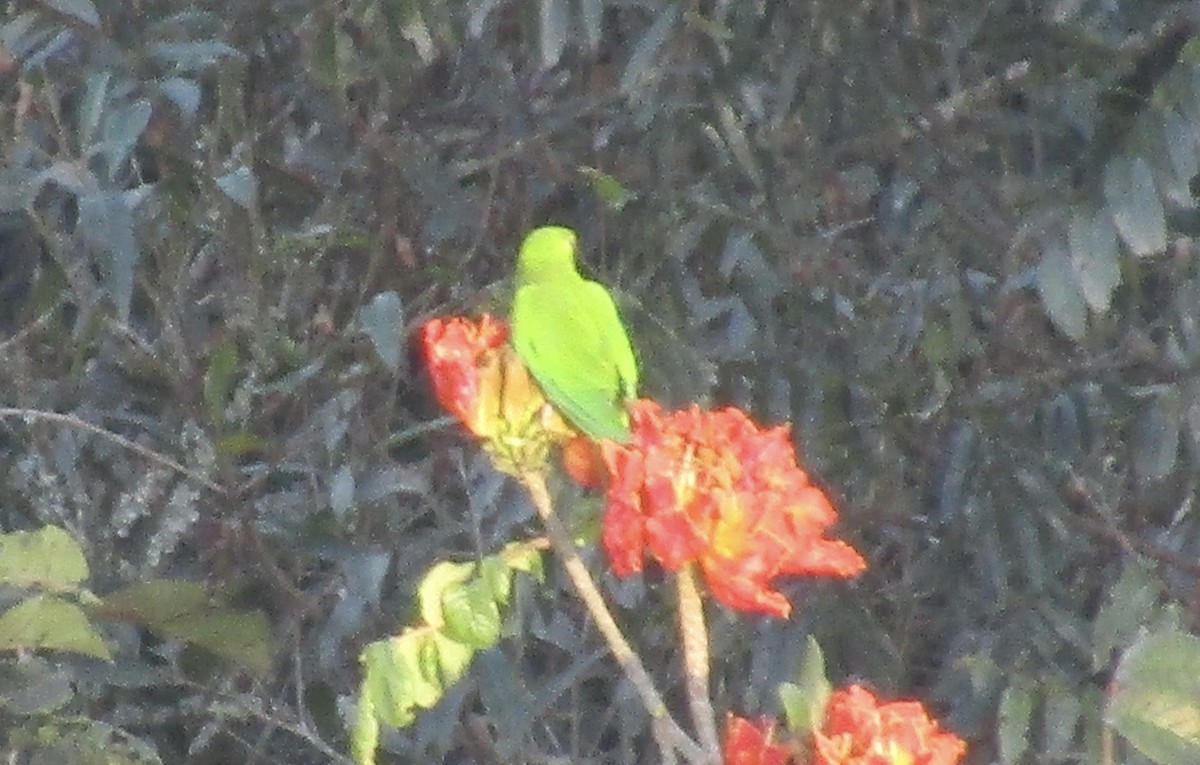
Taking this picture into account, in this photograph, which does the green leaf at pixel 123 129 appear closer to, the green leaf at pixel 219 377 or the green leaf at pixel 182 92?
the green leaf at pixel 182 92

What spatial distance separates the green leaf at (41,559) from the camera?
38.2 inches

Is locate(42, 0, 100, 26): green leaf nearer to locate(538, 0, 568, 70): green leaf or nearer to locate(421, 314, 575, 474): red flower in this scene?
locate(538, 0, 568, 70): green leaf

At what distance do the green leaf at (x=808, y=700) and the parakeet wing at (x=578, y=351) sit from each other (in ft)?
0.51

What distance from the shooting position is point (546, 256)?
1138 mm

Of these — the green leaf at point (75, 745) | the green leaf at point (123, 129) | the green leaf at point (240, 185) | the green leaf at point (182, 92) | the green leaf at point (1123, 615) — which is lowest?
the green leaf at point (75, 745)

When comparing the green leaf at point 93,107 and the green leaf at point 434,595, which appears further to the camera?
the green leaf at point 93,107

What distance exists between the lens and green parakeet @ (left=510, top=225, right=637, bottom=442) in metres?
0.78

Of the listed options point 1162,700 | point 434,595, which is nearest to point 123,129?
point 434,595

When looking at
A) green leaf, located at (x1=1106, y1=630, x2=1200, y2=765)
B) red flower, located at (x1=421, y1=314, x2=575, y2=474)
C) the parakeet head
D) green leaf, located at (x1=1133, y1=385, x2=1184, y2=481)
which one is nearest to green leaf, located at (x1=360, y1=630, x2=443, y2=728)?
red flower, located at (x1=421, y1=314, x2=575, y2=474)

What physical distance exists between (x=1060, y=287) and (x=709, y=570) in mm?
467

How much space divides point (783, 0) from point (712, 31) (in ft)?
0.43

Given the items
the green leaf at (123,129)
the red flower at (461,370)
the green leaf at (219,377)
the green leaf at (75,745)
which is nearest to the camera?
the red flower at (461,370)

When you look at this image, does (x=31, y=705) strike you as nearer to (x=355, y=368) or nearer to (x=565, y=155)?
(x=355, y=368)

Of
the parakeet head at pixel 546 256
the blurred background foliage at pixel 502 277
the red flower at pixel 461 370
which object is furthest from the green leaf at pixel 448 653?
the blurred background foliage at pixel 502 277
